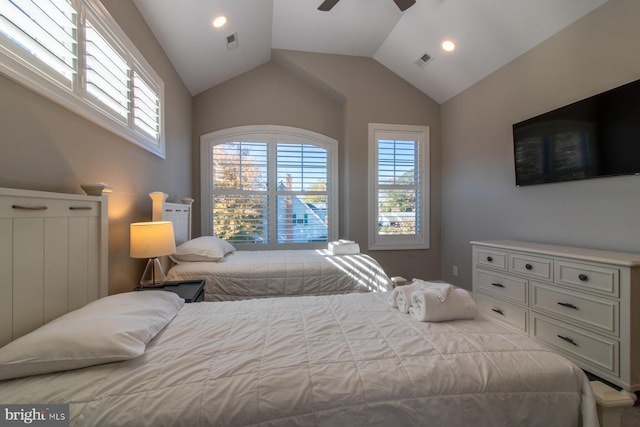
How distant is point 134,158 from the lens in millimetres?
2160

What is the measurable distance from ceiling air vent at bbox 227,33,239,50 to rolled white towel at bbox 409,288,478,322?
10.6ft

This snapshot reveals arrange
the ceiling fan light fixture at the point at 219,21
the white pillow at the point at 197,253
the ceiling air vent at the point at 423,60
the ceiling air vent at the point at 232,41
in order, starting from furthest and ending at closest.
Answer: the ceiling air vent at the point at 423,60, the ceiling air vent at the point at 232,41, the ceiling fan light fixture at the point at 219,21, the white pillow at the point at 197,253

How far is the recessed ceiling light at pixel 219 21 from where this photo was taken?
2659 mm

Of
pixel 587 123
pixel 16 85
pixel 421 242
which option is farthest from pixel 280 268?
pixel 587 123

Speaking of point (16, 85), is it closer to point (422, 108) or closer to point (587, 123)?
point (587, 123)

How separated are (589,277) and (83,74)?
11.1 ft

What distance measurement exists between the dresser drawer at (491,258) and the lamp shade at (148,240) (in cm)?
281

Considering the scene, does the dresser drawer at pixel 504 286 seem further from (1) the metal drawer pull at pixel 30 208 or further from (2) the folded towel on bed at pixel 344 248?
(1) the metal drawer pull at pixel 30 208

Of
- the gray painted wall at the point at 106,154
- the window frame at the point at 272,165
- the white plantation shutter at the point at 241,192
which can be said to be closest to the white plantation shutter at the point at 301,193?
the window frame at the point at 272,165

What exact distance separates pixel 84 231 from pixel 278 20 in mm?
3022

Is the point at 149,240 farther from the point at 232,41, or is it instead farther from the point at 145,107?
the point at 232,41

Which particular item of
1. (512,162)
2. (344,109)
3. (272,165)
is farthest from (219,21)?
(512,162)

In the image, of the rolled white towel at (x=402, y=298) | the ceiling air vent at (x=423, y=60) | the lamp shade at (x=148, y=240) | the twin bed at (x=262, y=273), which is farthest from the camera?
the ceiling air vent at (x=423, y=60)

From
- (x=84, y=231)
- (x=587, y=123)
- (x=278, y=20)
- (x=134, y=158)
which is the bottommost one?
(x=84, y=231)
